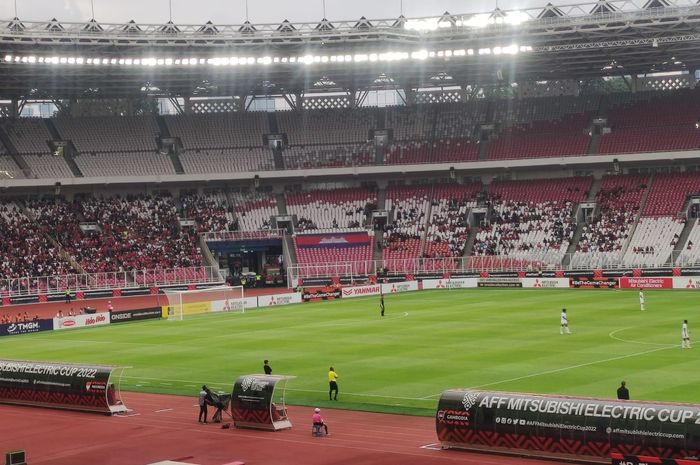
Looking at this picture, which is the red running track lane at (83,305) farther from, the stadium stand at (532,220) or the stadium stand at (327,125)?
the stadium stand at (532,220)

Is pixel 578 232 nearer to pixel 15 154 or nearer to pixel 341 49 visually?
pixel 341 49

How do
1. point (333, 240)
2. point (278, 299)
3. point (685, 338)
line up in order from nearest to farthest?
point (685, 338), point (278, 299), point (333, 240)

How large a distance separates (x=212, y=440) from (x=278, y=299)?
4975 cm

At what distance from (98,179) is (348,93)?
91.0ft

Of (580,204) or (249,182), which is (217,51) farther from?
(580,204)

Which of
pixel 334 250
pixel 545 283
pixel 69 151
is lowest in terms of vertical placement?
pixel 545 283

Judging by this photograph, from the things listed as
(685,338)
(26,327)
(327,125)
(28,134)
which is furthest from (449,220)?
(685,338)

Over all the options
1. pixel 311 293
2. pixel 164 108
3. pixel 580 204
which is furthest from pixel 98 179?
pixel 580 204

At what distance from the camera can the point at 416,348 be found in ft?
160

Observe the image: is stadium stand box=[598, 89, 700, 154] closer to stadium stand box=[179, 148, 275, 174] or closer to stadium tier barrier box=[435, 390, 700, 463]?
stadium stand box=[179, 148, 275, 174]

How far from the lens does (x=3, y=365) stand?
40.2m

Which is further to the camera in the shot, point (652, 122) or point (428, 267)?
point (652, 122)

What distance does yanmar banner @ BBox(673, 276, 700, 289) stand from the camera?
7569 centimetres

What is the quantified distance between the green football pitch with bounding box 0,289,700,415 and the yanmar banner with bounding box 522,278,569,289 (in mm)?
6021
